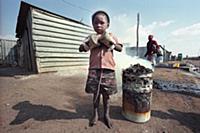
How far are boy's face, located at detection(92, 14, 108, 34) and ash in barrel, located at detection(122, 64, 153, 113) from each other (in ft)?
2.69

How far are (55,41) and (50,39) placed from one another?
281mm

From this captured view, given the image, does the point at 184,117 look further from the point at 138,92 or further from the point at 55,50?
the point at 55,50

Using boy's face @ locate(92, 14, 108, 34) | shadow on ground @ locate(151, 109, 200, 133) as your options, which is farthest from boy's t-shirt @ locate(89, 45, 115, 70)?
shadow on ground @ locate(151, 109, 200, 133)

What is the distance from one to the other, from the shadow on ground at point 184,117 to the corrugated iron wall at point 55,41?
15.9 feet

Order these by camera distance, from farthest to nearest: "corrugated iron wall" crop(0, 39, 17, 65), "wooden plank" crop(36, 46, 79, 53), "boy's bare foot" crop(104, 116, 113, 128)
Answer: "corrugated iron wall" crop(0, 39, 17, 65)
"wooden plank" crop(36, 46, 79, 53)
"boy's bare foot" crop(104, 116, 113, 128)

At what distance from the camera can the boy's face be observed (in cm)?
233

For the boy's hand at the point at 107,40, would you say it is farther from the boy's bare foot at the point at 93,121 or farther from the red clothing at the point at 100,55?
the boy's bare foot at the point at 93,121

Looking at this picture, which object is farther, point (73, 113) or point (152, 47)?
A: point (152, 47)

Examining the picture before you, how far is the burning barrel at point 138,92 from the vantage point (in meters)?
2.55

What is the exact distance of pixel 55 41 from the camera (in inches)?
276

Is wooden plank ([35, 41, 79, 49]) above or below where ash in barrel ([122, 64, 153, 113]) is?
above

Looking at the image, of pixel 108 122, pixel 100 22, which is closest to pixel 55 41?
pixel 100 22

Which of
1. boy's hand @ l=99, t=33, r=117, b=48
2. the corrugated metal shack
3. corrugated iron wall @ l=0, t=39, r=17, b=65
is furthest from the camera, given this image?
corrugated iron wall @ l=0, t=39, r=17, b=65

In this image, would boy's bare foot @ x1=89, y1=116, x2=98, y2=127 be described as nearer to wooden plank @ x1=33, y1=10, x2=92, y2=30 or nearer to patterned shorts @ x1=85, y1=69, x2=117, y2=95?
patterned shorts @ x1=85, y1=69, x2=117, y2=95
